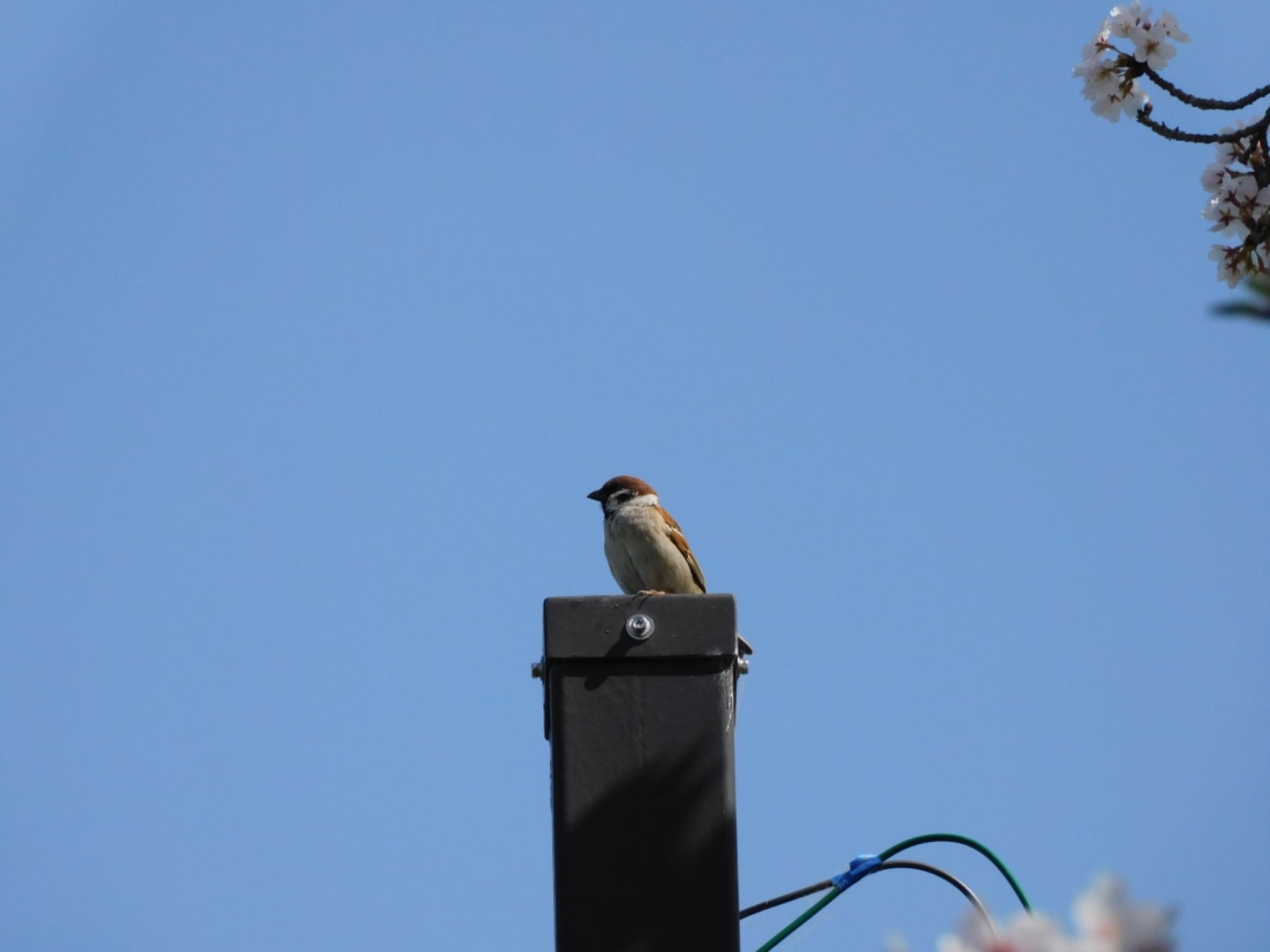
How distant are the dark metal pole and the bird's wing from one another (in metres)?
2.45

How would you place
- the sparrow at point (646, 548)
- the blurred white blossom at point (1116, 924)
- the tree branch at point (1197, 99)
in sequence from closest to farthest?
the blurred white blossom at point (1116, 924) → the tree branch at point (1197, 99) → the sparrow at point (646, 548)

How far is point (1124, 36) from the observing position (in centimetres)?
387

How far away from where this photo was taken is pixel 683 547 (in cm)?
672

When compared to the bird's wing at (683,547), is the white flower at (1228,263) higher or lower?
lower

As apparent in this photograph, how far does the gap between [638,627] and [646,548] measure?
2.42 metres

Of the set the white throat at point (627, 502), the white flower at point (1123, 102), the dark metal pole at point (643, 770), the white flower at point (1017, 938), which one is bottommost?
the white flower at point (1017, 938)

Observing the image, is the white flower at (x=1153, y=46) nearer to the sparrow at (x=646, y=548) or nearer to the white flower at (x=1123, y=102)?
the white flower at (x=1123, y=102)

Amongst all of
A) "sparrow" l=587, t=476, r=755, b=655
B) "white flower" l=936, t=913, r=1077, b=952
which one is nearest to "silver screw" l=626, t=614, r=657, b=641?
"sparrow" l=587, t=476, r=755, b=655

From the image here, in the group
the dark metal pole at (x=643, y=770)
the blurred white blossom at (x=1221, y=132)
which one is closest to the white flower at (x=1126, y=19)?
the blurred white blossom at (x=1221, y=132)

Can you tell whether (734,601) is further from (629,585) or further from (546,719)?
(629,585)

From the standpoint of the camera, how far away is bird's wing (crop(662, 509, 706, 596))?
6.69m

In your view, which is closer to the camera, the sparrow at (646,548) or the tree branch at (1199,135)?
the tree branch at (1199,135)

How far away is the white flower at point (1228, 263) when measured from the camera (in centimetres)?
341

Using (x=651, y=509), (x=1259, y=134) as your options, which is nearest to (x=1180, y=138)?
(x=1259, y=134)
